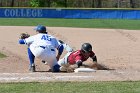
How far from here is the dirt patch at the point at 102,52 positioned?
32.1 feet

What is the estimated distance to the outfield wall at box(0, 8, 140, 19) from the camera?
113 feet

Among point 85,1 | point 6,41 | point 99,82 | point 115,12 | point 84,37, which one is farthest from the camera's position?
point 85,1

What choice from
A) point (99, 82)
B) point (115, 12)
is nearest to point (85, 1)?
point (115, 12)

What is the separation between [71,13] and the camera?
3478 centimetres

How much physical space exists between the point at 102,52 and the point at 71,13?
71.7 feet

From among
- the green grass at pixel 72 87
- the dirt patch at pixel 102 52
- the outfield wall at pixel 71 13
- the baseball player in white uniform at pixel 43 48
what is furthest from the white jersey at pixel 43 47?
the outfield wall at pixel 71 13

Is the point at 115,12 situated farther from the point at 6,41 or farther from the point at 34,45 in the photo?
the point at 34,45

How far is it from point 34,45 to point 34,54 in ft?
0.67

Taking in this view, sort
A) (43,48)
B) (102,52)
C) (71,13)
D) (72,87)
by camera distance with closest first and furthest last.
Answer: (72,87) → (43,48) → (102,52) → (71,13)

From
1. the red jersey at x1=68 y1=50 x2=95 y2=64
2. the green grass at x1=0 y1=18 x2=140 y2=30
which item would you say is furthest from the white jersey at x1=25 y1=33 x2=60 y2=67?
the green grass at x1=0 y1=18 x2=140 y2=30

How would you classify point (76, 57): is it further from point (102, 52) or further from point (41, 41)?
point (102, 52)

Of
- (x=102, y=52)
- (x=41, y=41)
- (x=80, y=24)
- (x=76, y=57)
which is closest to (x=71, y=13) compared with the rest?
(x=80, y=24)

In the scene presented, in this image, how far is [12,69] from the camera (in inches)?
413

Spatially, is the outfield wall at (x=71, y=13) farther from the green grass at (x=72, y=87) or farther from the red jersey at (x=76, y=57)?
the green grass at (x=72, y=87)
